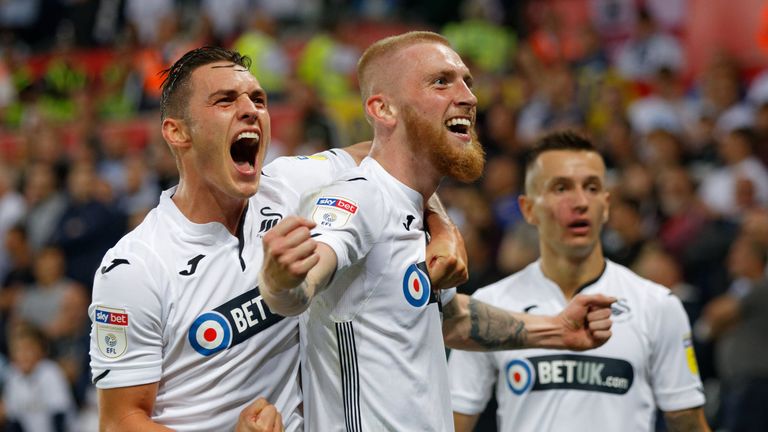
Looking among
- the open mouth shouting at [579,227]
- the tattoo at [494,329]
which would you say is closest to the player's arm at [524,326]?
the tattoo at [494,329]

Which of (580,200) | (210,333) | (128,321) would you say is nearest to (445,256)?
(210,333)

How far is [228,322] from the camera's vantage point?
3924mm

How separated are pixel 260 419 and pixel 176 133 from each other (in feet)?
3.45

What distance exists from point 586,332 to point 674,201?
524 centimetres

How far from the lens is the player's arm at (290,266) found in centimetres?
310

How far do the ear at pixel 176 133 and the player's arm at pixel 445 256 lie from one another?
2.83 feet

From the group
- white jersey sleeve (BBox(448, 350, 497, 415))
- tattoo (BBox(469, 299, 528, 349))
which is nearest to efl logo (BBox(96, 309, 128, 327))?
tattoo (BBox(469, 299, 528, 349))

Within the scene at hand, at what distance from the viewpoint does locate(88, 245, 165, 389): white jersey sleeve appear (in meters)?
3.84

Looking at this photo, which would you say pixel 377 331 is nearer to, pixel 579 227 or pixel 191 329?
pixel 191 329

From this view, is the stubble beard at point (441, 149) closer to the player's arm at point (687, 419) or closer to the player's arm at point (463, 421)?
the player's arm at point (463, 421)

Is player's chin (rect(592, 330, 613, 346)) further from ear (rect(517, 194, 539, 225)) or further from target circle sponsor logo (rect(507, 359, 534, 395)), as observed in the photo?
ear (rect(517, 194, 539, 225))

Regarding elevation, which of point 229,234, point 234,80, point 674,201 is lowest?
point 229,234

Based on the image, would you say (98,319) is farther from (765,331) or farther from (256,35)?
(256,35)

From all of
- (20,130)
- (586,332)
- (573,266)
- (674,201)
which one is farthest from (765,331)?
(20,130)
